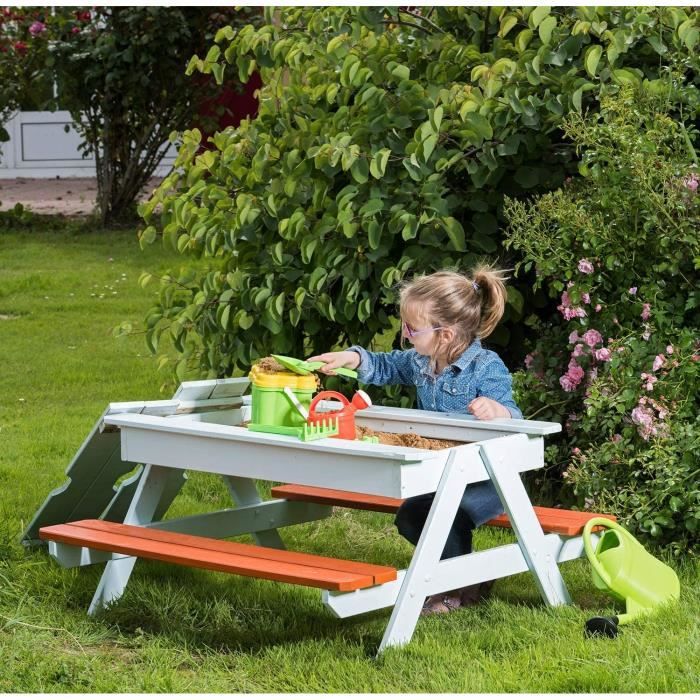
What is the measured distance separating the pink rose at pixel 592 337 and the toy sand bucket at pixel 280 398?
1199 millimetres

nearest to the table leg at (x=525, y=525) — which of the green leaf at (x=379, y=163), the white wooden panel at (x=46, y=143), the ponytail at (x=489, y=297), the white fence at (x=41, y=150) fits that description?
the ponytail at (x=489, y=297)

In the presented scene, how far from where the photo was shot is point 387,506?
13.4ft

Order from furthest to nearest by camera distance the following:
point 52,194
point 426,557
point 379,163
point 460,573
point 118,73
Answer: point 52,194
point 118,73
point 379,163
point 460,573
point 426,557

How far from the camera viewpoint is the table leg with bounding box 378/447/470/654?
3264mm

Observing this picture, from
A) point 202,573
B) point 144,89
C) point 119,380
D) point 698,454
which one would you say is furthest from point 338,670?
point 144,89

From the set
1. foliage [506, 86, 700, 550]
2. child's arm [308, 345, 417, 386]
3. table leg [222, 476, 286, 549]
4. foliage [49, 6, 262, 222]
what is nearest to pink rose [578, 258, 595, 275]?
foliage [506, 86, 700, 550]

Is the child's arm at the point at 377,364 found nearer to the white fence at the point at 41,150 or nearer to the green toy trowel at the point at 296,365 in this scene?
the green toy trowel at the point at 296,365

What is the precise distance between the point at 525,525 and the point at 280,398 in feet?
2.46

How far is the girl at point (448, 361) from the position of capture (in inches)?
149

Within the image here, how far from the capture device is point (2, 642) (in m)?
3.52

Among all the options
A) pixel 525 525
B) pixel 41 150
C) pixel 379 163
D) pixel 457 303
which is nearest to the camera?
pixel 525 525

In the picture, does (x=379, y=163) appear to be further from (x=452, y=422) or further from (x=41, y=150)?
(x=41, y=150)

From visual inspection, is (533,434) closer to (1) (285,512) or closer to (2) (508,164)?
(1) (285,512)

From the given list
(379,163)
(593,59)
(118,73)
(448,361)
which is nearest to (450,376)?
(448,361)
